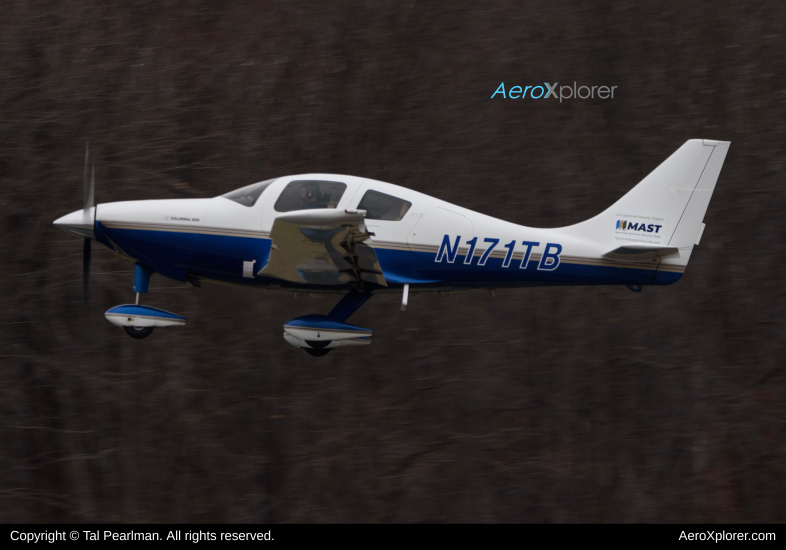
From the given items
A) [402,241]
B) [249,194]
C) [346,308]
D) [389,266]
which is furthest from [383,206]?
[249,194]

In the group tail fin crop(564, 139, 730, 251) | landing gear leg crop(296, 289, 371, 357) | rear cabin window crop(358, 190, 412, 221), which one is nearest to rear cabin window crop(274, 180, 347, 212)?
rear cabin window crop(358, 190, 412, 221)

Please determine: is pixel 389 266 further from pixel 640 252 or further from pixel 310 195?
pixel 640 252

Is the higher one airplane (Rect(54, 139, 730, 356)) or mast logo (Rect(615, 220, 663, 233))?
mast logo (Rect(615, 220, 663, 233))

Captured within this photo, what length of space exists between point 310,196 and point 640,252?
12.7ft

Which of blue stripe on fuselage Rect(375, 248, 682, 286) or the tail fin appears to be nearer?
blue stripe on fuselage Rect(375, 248, 682, 286)

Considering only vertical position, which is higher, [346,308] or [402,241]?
[402,241]

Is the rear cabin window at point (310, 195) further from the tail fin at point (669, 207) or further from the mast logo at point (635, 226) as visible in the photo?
the mast logo at point (635, 226)

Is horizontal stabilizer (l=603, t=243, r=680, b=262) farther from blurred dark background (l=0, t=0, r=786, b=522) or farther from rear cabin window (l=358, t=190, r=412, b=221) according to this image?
blurred dark background (l=0, t=0, r=786, b=522)

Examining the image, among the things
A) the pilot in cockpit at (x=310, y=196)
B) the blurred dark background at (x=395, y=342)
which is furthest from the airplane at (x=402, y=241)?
the blurred dark background at (x=395, y=342)

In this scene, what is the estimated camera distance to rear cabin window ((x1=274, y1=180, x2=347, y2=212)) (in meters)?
8.39

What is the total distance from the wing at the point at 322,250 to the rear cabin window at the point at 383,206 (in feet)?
1.78

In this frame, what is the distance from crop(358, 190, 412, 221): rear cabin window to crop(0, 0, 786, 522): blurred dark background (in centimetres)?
381

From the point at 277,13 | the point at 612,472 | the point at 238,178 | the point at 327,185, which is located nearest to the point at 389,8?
the point at 277,13

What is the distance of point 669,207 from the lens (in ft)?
29.1
